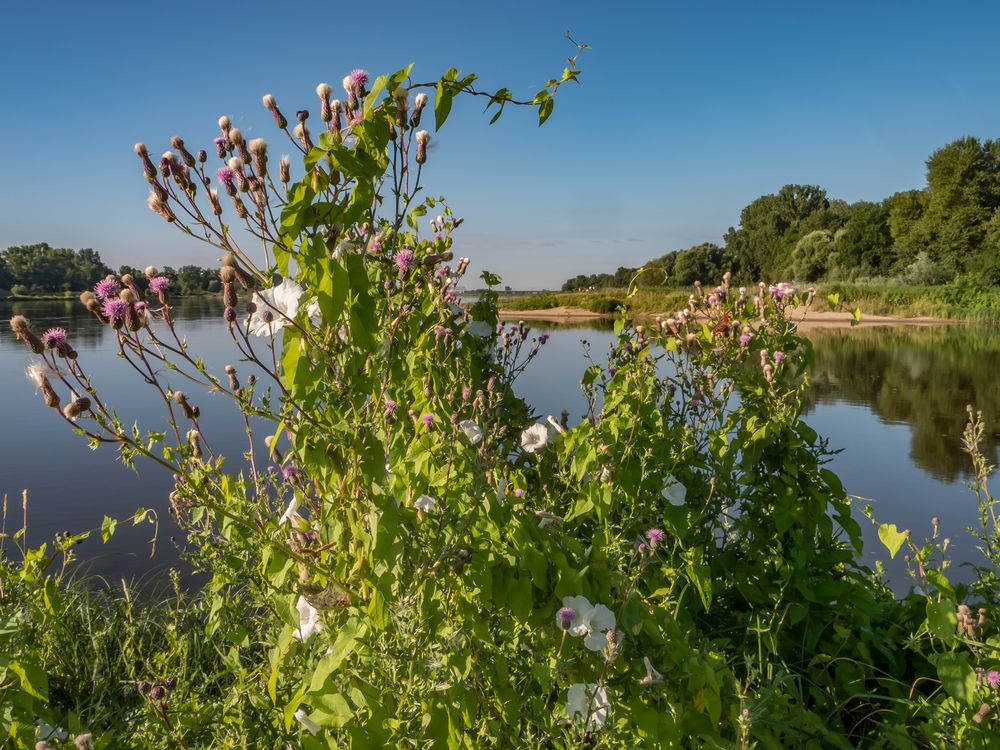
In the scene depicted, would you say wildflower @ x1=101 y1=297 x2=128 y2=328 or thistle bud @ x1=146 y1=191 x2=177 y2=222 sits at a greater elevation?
thistle bud @ x1=146 y1=191 x2=177 y2=222

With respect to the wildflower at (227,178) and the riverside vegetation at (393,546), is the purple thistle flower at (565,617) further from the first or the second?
the wildflower at (227,178)

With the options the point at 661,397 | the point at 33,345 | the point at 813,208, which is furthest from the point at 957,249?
the point at 33,345

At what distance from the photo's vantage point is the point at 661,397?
2.23 meters

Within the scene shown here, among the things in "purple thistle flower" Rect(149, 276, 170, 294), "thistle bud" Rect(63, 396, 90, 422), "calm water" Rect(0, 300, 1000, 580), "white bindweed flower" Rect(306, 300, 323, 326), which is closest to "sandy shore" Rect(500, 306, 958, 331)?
"calm water" Rect(0, 300, 1000, 580)

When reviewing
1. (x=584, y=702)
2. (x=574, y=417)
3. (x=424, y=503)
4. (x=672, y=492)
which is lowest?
(x=574, y=417)

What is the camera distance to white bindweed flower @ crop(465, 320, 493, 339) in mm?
2034

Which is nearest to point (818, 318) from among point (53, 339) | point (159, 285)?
point (159, 285)

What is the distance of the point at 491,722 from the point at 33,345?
1.04 meters

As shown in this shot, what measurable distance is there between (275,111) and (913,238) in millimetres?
33860

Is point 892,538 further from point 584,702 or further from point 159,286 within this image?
point 159,286

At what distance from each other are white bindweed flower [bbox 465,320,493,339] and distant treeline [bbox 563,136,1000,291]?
61.1 ft

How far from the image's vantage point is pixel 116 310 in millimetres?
1064

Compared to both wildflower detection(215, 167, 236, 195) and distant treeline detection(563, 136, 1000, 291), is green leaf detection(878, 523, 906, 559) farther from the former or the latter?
distant treeline detection(563, 136, 1000, 291)

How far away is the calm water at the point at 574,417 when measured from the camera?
385 cm
